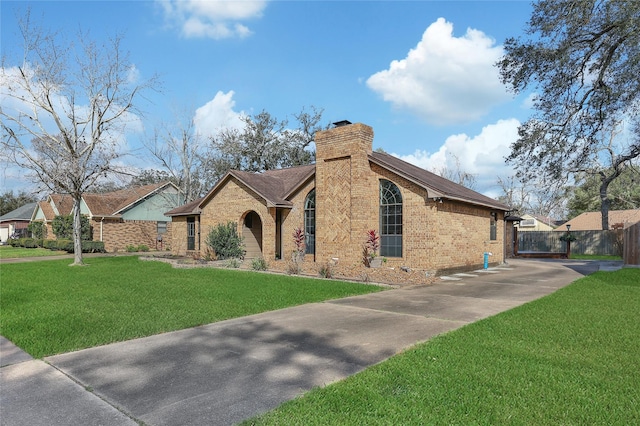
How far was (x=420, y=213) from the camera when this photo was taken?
15656 mm

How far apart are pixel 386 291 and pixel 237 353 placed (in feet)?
22.9

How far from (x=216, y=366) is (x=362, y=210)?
487 inches

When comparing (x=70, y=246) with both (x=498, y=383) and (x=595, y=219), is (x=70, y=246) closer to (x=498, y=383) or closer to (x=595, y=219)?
(x=498, y=383)

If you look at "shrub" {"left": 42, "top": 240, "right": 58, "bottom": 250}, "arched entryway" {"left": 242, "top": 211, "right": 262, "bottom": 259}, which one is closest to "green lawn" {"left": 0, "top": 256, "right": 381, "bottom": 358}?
"arched entryway" {"left": 242, "top": 211, "right": 262, "bottom": 259}

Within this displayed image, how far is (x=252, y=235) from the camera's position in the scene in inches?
944

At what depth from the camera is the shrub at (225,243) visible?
21.2 meters

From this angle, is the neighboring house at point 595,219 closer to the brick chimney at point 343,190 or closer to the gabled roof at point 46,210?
the brick chimney at point 343,190

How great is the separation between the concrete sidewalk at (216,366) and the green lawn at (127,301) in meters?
0.66

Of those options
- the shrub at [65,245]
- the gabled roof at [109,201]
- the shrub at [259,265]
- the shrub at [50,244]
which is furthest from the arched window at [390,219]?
the shrub at [50,244]

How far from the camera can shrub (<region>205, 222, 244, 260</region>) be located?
835 inches

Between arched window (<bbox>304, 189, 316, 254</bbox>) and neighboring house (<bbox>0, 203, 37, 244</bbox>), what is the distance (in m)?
46.9

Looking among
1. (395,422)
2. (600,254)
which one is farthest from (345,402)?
(600,254)

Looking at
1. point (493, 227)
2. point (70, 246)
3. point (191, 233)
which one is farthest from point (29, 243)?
point (493, 227)

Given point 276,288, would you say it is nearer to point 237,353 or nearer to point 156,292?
point 156,292
